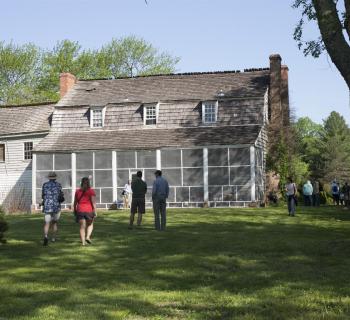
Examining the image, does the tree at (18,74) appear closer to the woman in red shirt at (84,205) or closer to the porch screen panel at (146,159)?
the porch screen panel at (146,159)

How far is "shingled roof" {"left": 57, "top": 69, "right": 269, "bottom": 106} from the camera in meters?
38.3

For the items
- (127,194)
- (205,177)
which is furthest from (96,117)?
(205,177)

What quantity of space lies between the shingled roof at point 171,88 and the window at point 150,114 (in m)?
0.49

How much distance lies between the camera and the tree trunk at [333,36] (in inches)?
458

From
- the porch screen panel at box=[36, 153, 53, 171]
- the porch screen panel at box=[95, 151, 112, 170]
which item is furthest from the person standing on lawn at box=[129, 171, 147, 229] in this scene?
the porch screen panel at box=[36, 153, 53, 171]

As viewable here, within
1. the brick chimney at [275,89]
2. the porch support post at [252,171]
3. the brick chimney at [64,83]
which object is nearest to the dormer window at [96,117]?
the brick chimney at [64,83]

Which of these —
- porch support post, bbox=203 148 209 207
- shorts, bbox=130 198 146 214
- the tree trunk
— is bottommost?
shorts, bbox=130 198 146 214

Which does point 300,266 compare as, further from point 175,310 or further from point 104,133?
point 104,133

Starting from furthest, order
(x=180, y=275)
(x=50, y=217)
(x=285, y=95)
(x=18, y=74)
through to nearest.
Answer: (x=18, y=74) < (x=285, y=95) < (x=50, y=217) < (x=180, y=275)

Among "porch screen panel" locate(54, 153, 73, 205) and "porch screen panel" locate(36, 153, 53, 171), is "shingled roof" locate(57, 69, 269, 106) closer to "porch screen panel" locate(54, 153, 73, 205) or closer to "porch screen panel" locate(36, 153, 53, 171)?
"porch screen panel" locate(54, 153, 73, 205)

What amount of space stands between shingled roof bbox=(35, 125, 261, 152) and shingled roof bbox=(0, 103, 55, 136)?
254cm

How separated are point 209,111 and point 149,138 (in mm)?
4209

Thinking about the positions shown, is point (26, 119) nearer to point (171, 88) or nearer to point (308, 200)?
point (171, 88)

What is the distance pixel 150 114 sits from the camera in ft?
126
